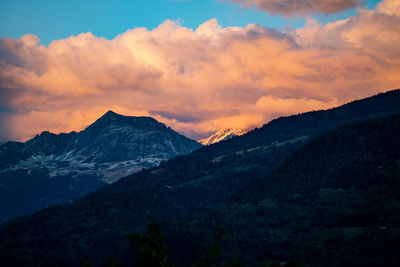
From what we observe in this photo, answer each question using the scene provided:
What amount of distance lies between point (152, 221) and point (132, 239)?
4311 millimetres

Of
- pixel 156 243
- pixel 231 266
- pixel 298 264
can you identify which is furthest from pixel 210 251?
pixel 298 264

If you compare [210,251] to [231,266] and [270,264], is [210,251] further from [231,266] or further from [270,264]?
[270,264]

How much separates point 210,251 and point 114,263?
1578 centimetres

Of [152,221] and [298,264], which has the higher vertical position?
[152,221]

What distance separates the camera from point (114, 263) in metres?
75.2

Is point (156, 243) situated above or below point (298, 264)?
above

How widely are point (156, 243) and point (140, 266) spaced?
442 cm

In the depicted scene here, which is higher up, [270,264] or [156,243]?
[156,243]

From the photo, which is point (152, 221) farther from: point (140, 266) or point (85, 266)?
point (85, 266)

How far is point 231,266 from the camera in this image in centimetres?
7744

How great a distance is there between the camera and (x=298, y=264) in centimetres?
7419

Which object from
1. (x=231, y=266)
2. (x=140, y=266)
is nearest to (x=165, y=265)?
(x=140, y=266)

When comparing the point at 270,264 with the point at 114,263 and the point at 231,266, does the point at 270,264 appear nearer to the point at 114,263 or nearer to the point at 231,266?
the point at 231,266

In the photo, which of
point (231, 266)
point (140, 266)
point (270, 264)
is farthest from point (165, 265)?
point (270, 264)
